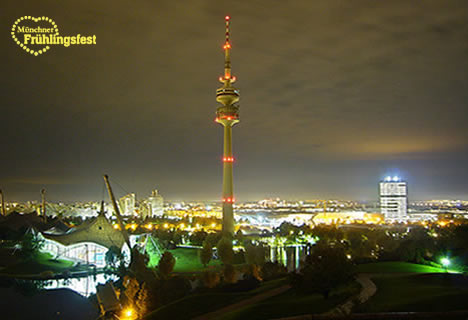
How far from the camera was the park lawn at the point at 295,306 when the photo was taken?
17.5 metres

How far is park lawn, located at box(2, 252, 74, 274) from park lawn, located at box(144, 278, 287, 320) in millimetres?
23546

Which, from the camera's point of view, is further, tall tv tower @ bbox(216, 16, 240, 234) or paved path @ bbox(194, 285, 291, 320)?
tall tv tower @ bbox(216, 16, 240, 234)

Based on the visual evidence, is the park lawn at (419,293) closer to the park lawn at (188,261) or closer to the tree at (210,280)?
the tree at (210,280)

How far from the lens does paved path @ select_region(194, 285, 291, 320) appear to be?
65.0 feet

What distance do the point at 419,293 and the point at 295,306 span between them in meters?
5.77

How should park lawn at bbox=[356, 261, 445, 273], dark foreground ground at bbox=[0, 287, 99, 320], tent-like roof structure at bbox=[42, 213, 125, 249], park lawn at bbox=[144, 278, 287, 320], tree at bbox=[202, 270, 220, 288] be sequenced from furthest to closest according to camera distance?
tent-like roof structure at bbox=[42, 213, 125, 249]
park lawn at bbox=[356, 261, 445, 273]
tree at bbox=[202, 270, 220, 288]
dark foreground ground at bbox=[0, 287, 99, 320]
park lawn at bbox=[144, 278, 287, 320]

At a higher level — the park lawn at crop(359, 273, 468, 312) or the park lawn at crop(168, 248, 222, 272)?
the park lawn at crop(359, 273, 468, 312)

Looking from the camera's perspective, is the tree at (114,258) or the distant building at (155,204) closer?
the tree at (114,258)

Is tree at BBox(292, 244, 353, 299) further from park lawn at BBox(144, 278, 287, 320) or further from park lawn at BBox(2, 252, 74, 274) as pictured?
park lawn at BBox(2, 252, 74, 274)

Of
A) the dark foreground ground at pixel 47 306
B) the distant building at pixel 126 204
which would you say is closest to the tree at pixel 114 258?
the dark foreground ground at pixel 47 306

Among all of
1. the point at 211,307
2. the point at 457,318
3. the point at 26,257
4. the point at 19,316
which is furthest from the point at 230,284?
the point at 26,257

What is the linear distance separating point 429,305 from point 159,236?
48528mm

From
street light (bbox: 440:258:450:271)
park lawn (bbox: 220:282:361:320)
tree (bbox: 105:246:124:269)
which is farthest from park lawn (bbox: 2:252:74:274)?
street light (bbox: 440:258:450:271)

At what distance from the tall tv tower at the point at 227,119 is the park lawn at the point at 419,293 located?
49.0 metres
